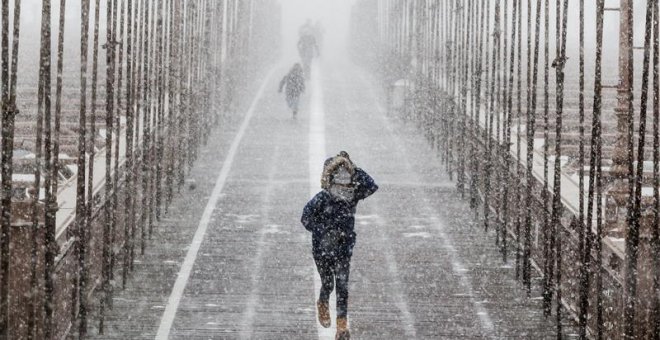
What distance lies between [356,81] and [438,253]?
1202 inches

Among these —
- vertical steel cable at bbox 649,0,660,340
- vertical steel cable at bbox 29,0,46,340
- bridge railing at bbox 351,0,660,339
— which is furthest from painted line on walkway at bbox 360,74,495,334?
vertical steel cable at bbox 29,0,46,340

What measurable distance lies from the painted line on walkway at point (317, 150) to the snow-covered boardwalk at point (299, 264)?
0.06 metres

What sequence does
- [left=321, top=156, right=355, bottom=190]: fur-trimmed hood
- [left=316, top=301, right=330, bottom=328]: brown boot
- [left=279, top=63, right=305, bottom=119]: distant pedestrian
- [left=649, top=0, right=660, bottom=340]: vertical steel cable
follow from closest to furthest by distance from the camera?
[left=649, top=0, right=660, bottom=340]: vertical steel cable < [left=321, top=156, right=355, bottom=190]: fur-trimmed hood < [left=316, top=301, right=330, bottom=328]: brown boot < [left=279, top=63, right=305, bottom=119]: distant pedestrian

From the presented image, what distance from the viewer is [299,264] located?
14.3 metres

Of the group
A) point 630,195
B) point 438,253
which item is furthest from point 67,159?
point 630,195

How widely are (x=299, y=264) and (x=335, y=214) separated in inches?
160

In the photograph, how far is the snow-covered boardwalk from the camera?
37.8ft

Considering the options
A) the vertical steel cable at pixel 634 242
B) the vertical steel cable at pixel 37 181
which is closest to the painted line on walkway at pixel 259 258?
the vertical steel cable at pixel 37 181

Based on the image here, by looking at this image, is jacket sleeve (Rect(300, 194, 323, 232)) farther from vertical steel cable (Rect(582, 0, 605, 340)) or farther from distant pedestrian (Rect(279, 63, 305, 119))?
distant pedestrian (Rect(279, 63, 305, 119))

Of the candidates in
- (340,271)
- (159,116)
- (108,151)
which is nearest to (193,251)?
(159,116)

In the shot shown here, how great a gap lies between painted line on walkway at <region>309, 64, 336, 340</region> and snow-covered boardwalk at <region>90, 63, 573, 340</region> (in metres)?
0.06

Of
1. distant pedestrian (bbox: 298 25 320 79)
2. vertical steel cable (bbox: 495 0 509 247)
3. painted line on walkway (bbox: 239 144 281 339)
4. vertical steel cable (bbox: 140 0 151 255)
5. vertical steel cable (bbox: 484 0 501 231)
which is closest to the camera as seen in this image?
painted line on walkway (bbox: 239 144 281 339)

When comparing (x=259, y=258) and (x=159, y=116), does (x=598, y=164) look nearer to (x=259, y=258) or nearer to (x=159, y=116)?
(x=259, y=258)

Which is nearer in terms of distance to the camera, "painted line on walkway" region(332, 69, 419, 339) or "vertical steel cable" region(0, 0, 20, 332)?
"vertical steel cable" region(0, 0, 20, 332)
